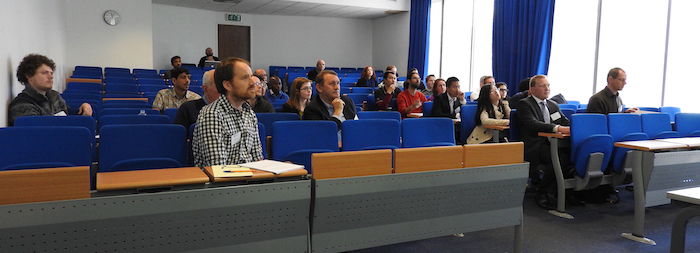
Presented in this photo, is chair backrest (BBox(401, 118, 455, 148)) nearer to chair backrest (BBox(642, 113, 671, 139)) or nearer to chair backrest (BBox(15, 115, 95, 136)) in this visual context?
chair backrest (BBox(642, 113, 671, 139))

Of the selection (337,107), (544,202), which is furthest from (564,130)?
(337,107)

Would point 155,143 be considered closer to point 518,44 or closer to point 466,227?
point 466,227

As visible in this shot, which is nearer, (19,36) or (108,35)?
(19,36)

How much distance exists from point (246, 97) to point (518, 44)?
27.2 ft

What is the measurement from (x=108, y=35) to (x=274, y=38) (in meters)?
5.40

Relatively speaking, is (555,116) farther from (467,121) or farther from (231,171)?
(231,171)

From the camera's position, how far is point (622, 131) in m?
4.04

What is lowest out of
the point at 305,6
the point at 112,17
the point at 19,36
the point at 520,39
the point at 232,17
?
the point at 19,36

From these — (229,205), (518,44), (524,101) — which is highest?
(518,44)

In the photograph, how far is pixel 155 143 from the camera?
278cm

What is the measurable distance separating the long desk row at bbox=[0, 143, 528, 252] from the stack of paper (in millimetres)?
50

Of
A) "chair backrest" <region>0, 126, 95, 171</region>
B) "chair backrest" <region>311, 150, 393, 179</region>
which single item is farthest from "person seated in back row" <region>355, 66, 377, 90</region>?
"chair backrest" <region>311, 150, 393, 179</region>

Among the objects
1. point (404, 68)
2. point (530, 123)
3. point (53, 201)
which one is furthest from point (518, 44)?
point (53, 201)

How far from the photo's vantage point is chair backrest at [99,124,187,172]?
270cm
